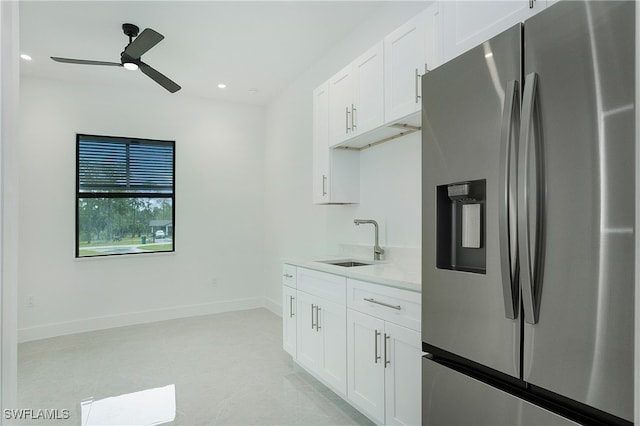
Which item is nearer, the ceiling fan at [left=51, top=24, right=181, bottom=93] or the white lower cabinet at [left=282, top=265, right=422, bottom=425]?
the white lower cabinet at [left=282, top=265, right=422, bottom=425]

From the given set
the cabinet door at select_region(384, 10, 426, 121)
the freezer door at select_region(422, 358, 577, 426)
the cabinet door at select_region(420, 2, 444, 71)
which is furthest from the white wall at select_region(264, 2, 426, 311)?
the freezer door at select_region(422, 358, 577, 426)

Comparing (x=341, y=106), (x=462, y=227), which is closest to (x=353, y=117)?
(x=341, y=106)

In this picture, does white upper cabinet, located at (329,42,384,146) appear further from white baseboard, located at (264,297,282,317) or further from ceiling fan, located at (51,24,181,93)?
white baseboard, located at (264,297,282,317)

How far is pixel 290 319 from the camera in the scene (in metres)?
3.01

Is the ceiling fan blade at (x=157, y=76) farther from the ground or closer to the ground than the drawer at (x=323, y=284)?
farther from the ground

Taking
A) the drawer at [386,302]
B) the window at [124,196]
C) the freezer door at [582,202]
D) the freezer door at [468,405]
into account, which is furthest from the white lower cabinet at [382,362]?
the window at [124,196]

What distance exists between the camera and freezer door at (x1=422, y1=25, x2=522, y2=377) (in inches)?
45.8

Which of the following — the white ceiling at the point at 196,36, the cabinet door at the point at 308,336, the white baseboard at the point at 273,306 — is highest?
the white ceiling at the point at 196,36

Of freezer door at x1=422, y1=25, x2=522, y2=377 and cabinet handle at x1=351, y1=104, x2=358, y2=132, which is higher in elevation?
cabinet handle at x1=351, y1=104, x2=358, y2=132

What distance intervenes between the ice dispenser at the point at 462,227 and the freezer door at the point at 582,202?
0.69 feet

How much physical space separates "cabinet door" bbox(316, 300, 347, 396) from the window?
302 centimetres

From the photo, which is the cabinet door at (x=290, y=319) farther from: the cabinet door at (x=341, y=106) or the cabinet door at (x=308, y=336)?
the cabinet door at (x=341, y=106)

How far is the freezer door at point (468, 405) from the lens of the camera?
111cm

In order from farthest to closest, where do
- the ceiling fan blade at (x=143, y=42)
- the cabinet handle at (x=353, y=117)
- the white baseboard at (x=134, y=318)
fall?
the white baseboard at (x=134, y=318)
the cabinet handle at (x=353, y=117)
the ceiling fan blade at (x=143, y=42)
